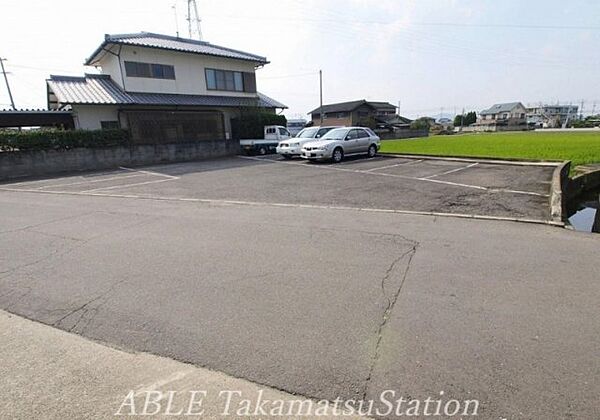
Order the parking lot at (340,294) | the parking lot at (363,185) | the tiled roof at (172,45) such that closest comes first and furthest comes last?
the parking lot at (340,294), the parking lot at (363,185), the tiled roof at (172,45)

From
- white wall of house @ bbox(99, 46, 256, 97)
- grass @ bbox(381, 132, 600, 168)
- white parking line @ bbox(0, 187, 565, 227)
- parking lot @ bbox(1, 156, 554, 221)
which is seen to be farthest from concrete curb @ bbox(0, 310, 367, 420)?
white wall of house @ bbox(99, 46, 256, 97)

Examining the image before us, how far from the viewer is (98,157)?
17.1 meters

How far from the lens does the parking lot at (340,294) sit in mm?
2275

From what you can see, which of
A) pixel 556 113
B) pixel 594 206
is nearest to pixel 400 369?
pixel 594 206

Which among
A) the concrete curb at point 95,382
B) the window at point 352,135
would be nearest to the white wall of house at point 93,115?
the window at point 352,135

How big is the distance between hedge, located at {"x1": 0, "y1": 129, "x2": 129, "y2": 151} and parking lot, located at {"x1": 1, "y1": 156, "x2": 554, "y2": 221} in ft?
9.63

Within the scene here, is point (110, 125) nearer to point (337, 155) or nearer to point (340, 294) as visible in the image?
point (337, 155)

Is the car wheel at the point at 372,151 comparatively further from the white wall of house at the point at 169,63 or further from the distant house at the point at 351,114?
the distant house at the point at 351,114

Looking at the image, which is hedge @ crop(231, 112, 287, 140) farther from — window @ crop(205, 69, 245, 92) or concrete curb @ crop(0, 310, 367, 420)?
concrete curb @ crop(0, 310, 367, 420)

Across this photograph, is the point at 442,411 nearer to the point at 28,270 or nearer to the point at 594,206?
the point at 28,270

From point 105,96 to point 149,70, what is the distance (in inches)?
143

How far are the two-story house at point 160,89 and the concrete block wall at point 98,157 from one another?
7.12ft

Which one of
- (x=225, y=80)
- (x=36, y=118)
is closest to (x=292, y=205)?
(x=36, y=118)

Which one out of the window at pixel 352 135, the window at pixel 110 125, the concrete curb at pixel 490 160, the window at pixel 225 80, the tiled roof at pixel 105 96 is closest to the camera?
the concrete curb at pixel 490 160
